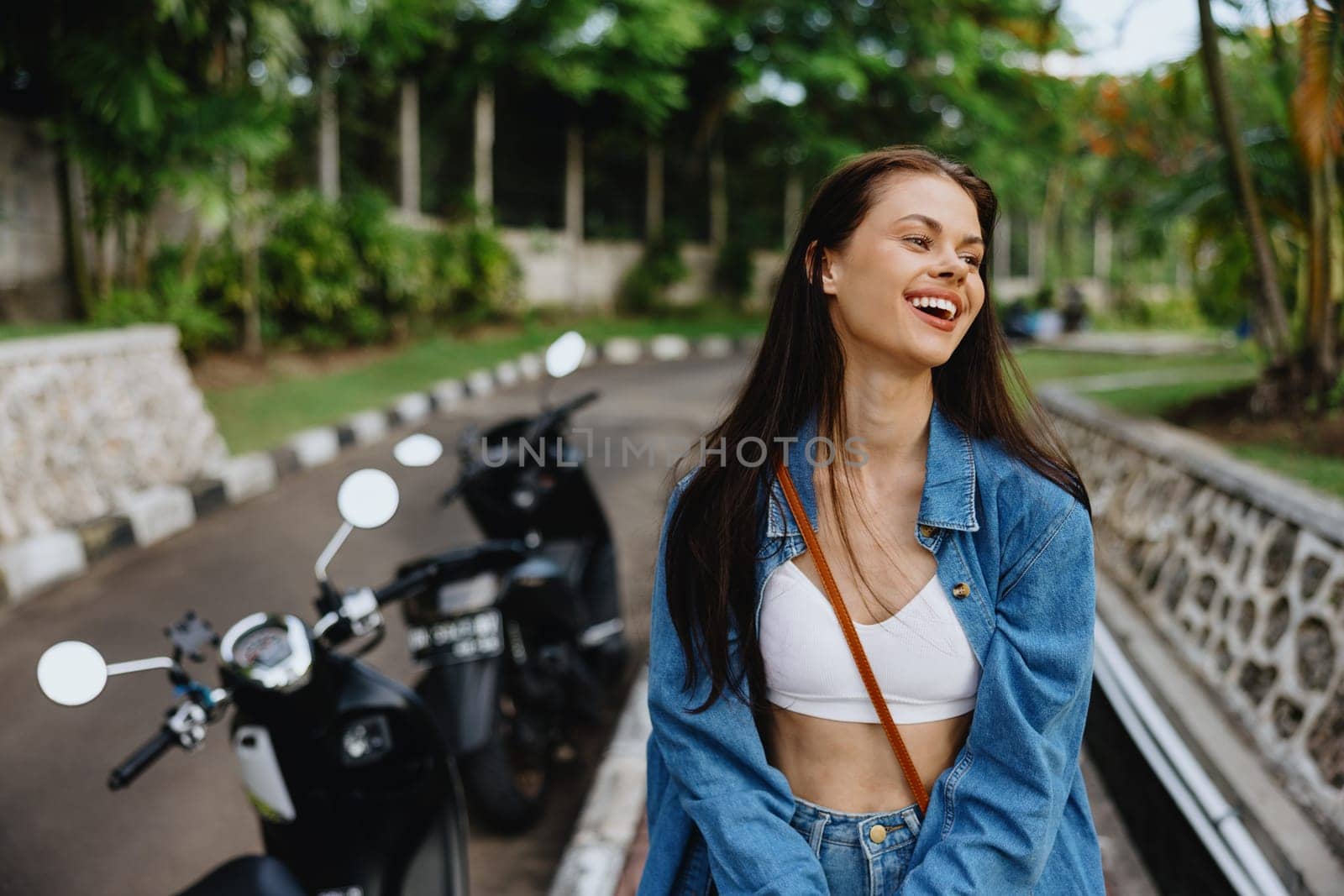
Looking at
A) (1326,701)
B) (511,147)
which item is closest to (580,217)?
(511,147)

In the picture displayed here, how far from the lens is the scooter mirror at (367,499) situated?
2.12 m

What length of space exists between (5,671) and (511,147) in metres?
16.1

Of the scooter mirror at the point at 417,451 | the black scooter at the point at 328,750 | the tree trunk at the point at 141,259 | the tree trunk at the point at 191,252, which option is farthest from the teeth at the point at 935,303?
the tree trunk at the point at 191,252

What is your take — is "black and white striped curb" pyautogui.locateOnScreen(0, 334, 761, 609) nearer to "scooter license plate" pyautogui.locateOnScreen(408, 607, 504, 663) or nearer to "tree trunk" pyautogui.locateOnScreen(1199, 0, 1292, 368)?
"scooter license plate" pyautogui.locateOnScreen(408, 607, 504, 663)

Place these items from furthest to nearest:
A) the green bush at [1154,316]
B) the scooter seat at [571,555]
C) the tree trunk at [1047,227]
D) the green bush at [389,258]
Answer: the green bush at [1154,316]
the tree trunk at [1047,227]
the green bush at [389,258]
the scooter seat at [571,555]

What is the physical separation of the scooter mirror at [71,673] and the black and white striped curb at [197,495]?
179cm

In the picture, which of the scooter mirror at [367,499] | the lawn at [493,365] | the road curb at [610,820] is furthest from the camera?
the lawn at [493,365]

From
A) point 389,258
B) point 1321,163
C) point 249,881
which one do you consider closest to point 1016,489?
A: point 249,881

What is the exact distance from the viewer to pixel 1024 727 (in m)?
1.30

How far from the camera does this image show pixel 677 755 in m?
1.39

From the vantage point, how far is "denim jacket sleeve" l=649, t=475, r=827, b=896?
1.32 m

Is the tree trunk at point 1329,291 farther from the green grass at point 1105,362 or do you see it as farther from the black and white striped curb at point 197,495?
the green grass at point 1105,362

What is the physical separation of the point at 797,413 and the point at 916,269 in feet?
0.87

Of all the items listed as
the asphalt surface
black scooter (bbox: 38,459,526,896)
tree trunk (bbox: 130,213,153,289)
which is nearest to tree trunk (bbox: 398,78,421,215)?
tree trunk (bbox: 130,213,153,289)
